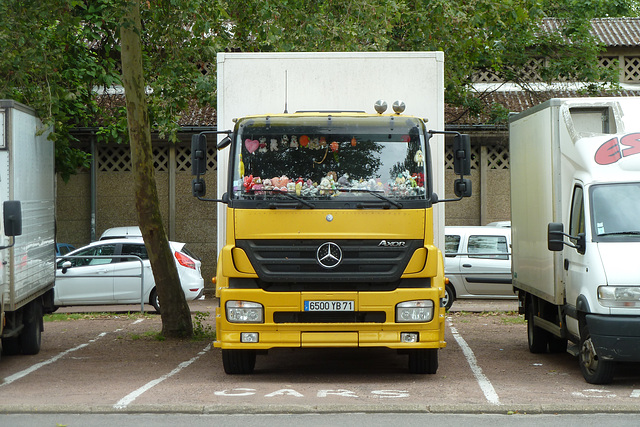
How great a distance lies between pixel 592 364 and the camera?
10680 millimetres

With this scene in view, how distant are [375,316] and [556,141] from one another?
3076 millimetres

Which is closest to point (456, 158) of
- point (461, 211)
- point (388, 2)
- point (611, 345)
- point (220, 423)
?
point (611, 345)

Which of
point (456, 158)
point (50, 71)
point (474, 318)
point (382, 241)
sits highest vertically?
point (50, 71)

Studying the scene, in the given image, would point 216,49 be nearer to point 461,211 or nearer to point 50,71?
point 50,71

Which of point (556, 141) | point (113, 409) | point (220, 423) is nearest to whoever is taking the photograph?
point (220, 423)

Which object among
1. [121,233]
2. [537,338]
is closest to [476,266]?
[537,338]

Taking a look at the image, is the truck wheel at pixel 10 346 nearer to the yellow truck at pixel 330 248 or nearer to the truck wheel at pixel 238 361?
the truck wheel at pixel 238 361

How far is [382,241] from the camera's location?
1054cm

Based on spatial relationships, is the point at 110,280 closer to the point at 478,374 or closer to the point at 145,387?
the point at 145,387

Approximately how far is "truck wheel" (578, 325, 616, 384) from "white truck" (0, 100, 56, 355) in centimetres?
612

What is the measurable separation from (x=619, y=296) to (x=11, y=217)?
632 centimetres

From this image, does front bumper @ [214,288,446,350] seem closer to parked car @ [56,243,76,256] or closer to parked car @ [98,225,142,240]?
parked car @ [98,225,142,240]

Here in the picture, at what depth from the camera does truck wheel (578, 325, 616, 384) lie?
34.1ft

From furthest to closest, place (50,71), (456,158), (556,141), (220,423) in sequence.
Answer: (50,71), (556,141), (456,158), (220,423)
